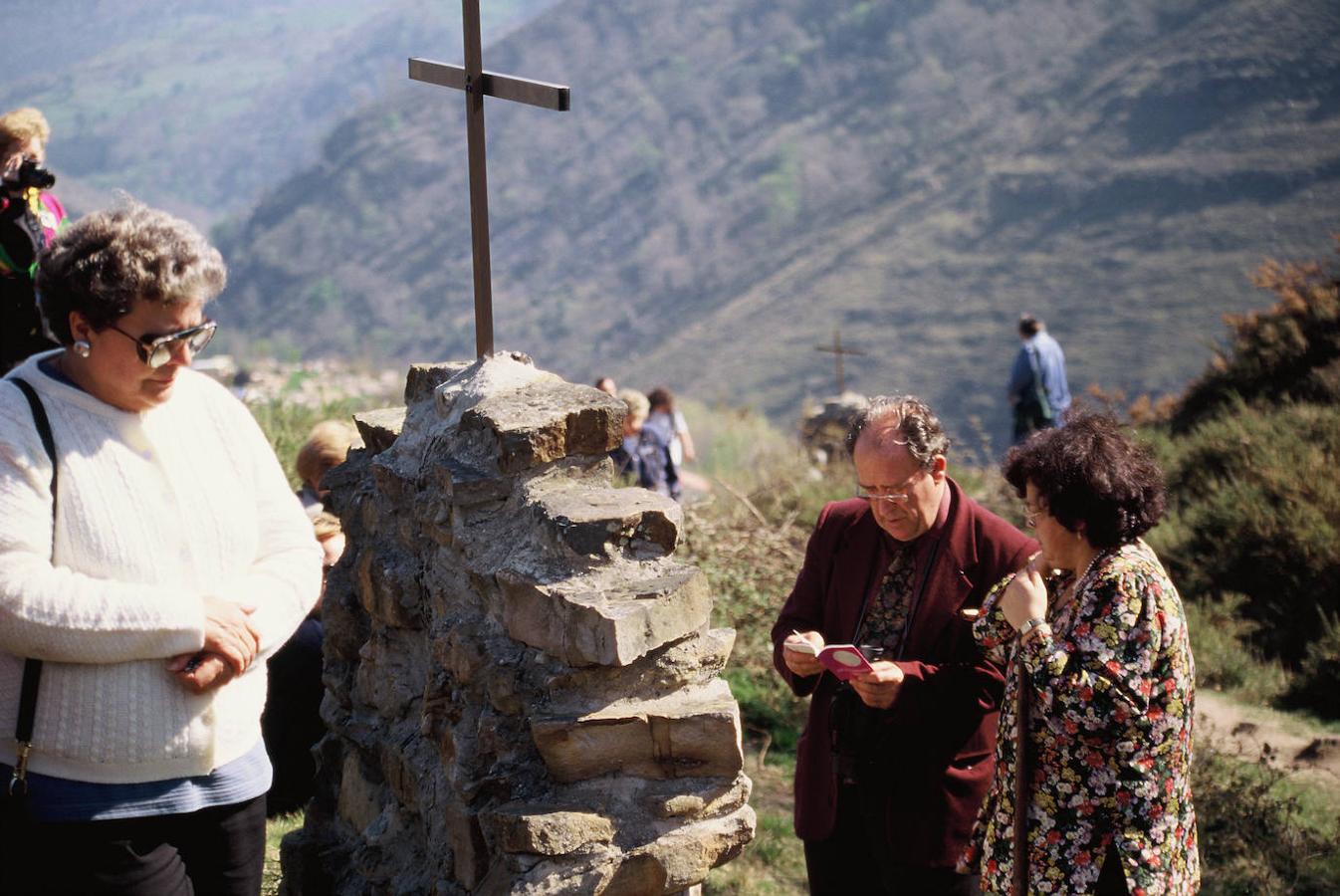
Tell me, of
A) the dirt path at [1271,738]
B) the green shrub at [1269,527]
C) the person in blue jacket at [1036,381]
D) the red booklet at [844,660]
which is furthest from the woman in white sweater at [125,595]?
the person in blue jacket at [1036,381]

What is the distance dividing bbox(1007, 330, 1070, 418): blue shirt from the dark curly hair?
28.0ft

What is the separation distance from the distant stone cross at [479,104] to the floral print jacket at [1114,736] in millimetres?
1692

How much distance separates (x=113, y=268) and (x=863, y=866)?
2.16m

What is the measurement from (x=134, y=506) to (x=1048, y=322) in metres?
52.8

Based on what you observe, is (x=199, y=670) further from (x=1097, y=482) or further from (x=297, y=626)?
(x=1097, y=482)

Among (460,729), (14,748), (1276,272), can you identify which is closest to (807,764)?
(460,729)

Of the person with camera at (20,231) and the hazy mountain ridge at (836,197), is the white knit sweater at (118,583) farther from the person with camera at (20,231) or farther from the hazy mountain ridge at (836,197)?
the hazy mountain ridge at (836,197)

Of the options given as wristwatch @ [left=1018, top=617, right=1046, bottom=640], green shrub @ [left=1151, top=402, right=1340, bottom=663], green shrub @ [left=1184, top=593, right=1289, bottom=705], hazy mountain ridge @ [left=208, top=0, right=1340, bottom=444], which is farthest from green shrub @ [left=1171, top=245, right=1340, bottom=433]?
hazy mountain ridge @ [left=208, top=0, right=1340, bottom=444]

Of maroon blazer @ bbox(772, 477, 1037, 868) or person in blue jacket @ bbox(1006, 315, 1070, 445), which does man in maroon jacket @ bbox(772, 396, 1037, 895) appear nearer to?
maroon blazer @ bbox(772, 477, 1037, 868)

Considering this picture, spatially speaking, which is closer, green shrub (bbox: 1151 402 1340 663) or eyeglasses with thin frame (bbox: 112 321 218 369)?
eyeglasses with thin frame (bbox: 112 321 218 369)

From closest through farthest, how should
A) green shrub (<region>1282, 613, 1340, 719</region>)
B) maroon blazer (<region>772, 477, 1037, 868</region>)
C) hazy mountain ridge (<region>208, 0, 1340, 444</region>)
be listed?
maroon blazer (<region>772, 477, 1037, 868</region>) → green shrub (<region>1282, 613, 1340, 719</region>) → hazy mountain ridge (<region>208, 0, 1340, 444</region>)

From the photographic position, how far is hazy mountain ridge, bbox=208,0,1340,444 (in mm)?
52688

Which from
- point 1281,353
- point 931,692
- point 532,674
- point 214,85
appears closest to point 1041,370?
point 1281,353

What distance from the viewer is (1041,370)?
11023 millimetres
